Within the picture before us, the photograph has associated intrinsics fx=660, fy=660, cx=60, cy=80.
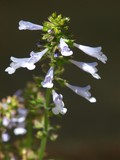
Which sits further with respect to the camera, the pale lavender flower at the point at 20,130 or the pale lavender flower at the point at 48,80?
the pale lavender flower at the point at 20,130

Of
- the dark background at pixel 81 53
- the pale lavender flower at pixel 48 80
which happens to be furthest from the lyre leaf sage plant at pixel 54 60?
the dark background at pixel 81 53

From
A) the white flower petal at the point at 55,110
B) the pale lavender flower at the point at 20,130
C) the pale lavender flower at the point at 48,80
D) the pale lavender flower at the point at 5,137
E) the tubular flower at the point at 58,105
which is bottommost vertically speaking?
the pale lavender flower at the point at 5,137

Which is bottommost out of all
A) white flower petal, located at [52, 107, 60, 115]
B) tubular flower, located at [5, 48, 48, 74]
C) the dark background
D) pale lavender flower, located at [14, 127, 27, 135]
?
the dark background

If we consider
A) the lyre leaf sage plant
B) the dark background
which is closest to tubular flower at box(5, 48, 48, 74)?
the lyre leaf sage plant

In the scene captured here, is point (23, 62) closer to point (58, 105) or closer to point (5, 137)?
point (58, 105)

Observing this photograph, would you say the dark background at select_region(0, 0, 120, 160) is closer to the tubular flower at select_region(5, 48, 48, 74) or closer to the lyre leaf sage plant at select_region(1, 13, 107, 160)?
the lyre leaf sage plant at select_region(1, 13, 107, 160)

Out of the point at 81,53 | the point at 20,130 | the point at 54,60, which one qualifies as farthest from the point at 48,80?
the point at 81,53

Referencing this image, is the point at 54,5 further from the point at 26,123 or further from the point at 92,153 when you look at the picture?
the point at 26,123

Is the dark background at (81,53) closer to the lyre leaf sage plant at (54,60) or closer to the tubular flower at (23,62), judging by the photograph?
the lyre leaf sage plant at (54,60)

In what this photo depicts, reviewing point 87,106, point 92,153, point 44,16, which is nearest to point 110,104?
point 87,106
